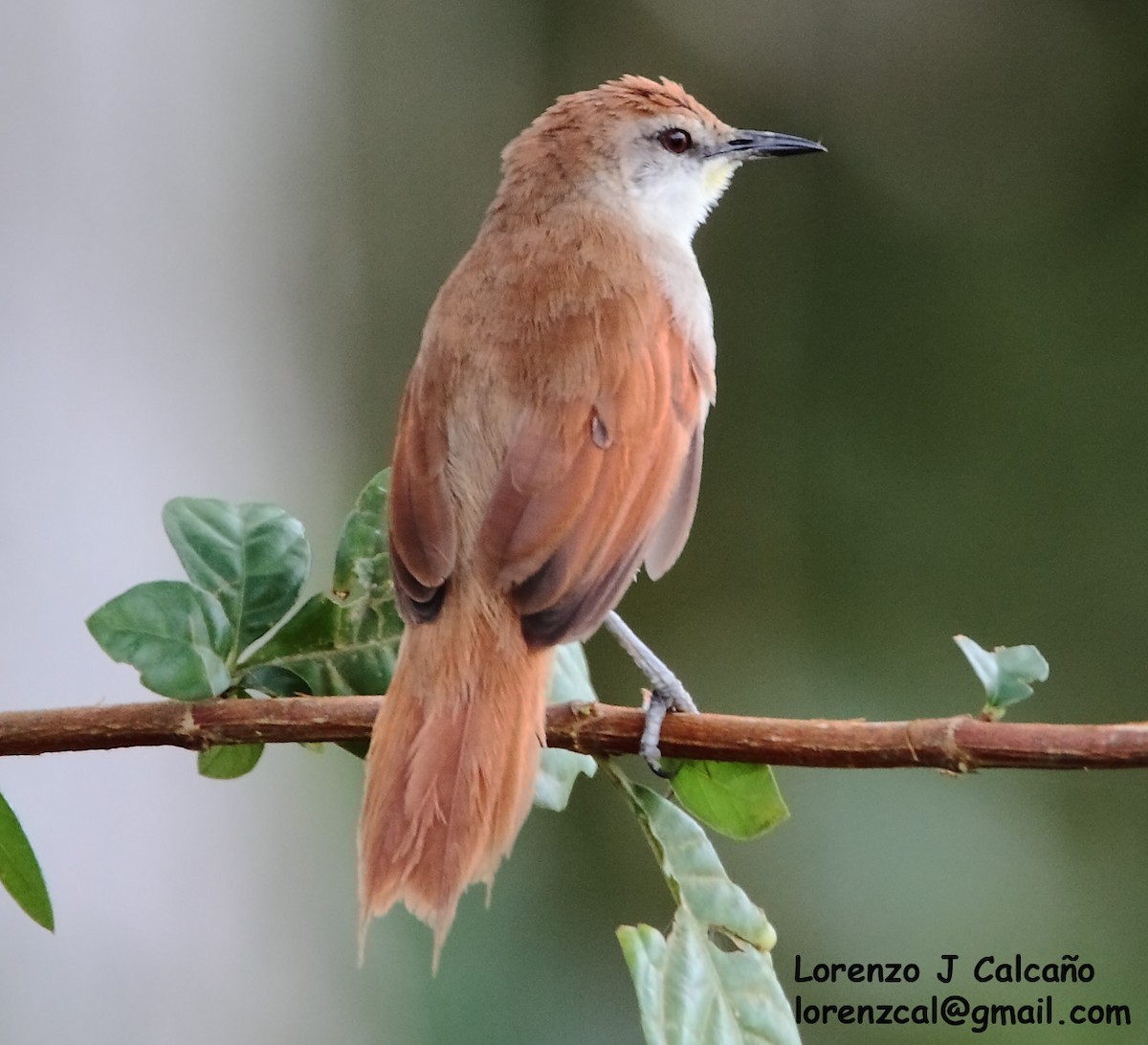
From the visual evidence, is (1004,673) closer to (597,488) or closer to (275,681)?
(597,488)

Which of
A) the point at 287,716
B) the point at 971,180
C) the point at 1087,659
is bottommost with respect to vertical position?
the point at 1087,659

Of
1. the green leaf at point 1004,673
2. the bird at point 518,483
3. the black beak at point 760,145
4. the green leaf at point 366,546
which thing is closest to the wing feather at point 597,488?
the bird at point 518,483

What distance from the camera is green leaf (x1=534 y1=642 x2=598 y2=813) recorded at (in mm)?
1412

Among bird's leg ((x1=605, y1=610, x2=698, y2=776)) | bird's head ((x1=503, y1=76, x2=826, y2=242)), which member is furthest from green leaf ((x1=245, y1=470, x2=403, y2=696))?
bird's head ((x1=503, y1=76, x2=826, y2=242))

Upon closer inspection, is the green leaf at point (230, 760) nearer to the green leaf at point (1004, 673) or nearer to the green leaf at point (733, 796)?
the green leaf at point (733, 796)

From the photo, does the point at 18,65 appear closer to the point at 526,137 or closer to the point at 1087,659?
the point at 526,137

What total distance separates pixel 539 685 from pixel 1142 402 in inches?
114

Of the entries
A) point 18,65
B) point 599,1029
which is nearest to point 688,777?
point 599,1029

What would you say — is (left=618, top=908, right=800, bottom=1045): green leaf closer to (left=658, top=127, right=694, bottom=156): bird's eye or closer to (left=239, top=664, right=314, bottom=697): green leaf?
(left=239, top=664, right=314, bottom=697): green leaf

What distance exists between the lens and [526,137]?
7.29ft

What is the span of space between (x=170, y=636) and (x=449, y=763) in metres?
0.28

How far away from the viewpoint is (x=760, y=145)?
2.29 metres

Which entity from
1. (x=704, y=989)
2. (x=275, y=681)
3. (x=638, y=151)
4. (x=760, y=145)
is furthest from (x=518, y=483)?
(x=760, y=145)

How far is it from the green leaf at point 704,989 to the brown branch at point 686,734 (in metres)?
0.18
